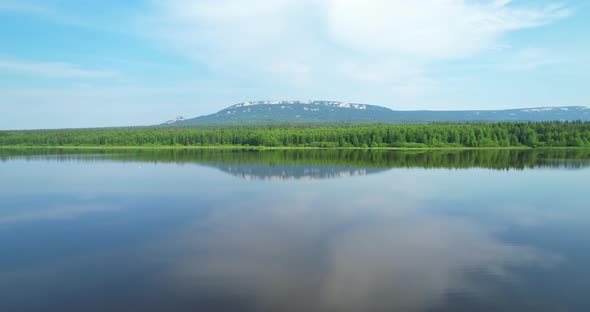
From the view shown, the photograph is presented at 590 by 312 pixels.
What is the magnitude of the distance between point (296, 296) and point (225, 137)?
2947 inches

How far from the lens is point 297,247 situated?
14.6 meters

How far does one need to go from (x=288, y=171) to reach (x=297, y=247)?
23.3 metres

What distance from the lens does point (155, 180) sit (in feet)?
108

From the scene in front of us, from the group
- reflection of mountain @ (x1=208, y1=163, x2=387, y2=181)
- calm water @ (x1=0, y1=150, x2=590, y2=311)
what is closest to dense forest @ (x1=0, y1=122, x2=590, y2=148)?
reflection of mountain @ (x1=208, y1=163, x2=387, y2=181)

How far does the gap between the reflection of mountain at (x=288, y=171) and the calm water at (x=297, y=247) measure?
435cm

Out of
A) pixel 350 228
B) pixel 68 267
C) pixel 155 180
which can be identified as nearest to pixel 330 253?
pixel 350 228

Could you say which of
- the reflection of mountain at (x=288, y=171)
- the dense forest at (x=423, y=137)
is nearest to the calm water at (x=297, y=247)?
the reflection of mountain at (x=288, y=171)

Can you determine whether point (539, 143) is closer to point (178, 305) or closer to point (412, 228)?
point (412, 228)

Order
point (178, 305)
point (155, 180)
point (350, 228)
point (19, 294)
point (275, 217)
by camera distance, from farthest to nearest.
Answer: point (155, 180), point (275, 217), point (350, 228), point (19, 294), point (178, 305)

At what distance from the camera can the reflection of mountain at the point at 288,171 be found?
3431 cm

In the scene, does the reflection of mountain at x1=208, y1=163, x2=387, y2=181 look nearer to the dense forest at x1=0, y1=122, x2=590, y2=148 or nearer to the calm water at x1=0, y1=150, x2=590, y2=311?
the calm water at x1=0, y1=150, x2=590, y2=311

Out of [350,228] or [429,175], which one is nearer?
[350,228]

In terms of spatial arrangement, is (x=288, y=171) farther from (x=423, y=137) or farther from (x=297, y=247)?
(x=423, y=137)

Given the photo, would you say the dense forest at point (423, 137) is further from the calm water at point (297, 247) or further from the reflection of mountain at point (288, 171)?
the calm water at point (297, 247)
